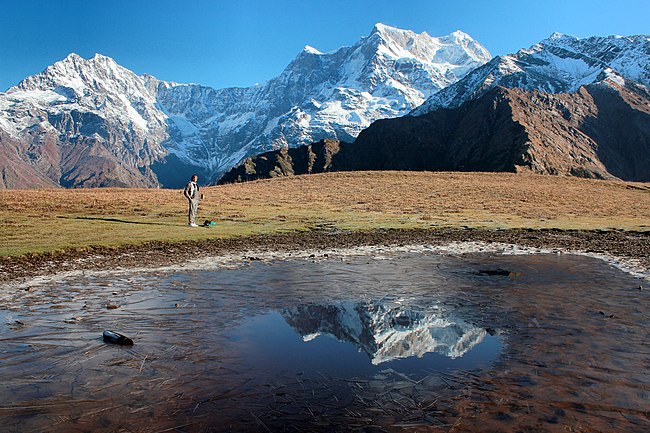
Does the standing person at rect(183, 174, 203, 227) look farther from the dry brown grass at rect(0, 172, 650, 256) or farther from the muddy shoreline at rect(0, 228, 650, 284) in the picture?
the muddy shoreline at rect(0, 228, 650, 284)

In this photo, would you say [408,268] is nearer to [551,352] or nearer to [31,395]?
[551,352]

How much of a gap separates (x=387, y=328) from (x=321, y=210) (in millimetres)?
37047

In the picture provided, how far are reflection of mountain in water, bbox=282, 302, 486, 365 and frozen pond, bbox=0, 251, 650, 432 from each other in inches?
1.9

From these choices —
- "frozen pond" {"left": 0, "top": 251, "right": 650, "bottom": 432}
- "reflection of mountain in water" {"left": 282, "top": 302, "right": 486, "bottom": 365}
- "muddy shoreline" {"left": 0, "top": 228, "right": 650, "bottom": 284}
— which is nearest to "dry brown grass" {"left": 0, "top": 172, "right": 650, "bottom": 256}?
"muddy shoreline" {"left": 0, "top": 228, "right": 650, "bottom": 284}

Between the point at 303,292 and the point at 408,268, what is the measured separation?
240 inches

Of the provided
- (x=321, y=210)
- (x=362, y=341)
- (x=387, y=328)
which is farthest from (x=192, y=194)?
(x=362, y=341)

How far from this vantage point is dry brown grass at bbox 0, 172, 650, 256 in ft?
96.4

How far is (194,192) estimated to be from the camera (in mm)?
32938

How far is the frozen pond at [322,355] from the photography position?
6906 millimetres

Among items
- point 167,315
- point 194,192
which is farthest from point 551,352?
point 194,192

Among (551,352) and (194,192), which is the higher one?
(194,192)

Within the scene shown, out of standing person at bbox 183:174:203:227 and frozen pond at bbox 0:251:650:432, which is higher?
standing person at bbox 183:174:203:227

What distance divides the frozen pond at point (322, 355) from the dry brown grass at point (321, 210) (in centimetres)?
1279

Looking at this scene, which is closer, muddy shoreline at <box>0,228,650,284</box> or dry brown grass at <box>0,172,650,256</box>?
muddy shoreline at <box>0,228,650,284</box>
